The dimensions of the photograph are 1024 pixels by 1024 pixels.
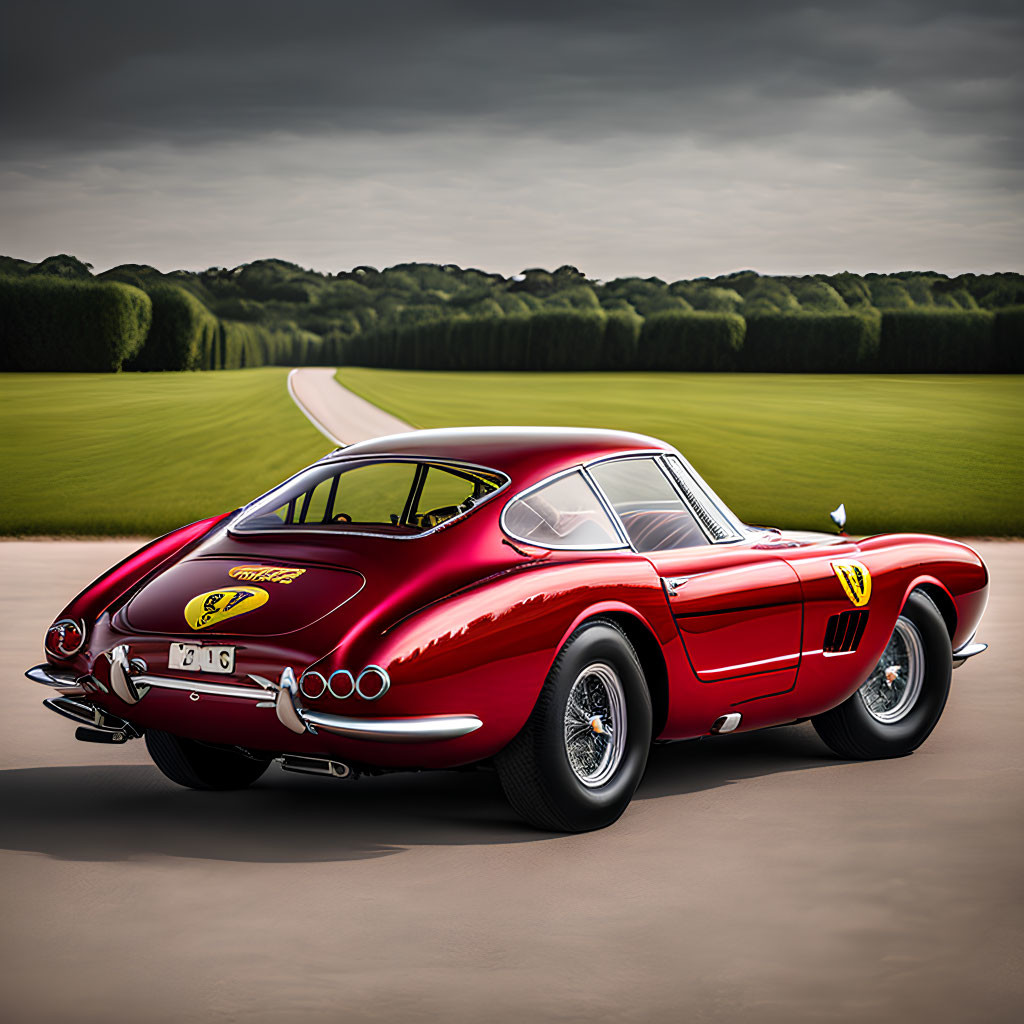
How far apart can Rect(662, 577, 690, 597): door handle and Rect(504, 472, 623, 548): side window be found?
0.23 meters

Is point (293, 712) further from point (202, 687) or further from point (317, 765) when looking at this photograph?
point (202, 687)

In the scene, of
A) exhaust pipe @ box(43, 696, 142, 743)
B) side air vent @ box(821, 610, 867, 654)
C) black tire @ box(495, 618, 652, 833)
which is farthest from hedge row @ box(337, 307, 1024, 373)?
exhaust pipe @ box(43, 696, 142, 743)

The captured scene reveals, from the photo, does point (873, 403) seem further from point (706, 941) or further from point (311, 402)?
point (706, 941)

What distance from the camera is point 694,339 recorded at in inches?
4198

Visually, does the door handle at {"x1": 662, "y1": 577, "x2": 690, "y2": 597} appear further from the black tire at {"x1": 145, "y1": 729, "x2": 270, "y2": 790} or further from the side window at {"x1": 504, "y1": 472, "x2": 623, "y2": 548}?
the black tire at {"x1": 145, "y1": 729, "x2": 270, "y2": 790}

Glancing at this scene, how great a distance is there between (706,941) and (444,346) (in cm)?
13811

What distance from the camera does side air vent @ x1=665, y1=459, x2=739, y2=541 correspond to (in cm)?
683

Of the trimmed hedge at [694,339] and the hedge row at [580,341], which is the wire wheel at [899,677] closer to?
the trimmed hedge at [694,339]

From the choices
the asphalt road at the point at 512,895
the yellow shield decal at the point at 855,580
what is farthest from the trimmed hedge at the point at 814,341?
the asphalt road at the point at 512,895

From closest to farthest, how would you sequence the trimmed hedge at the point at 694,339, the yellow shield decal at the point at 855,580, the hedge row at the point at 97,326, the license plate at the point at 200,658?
the license plate at the point at 200,658 → the yellow shield decal at the point at 855,580 → the hedge row at the point at 97,326 → the trimmed hedge at the point at 694,339

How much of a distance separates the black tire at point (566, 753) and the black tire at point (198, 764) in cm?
138

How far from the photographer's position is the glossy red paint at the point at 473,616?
546 cm

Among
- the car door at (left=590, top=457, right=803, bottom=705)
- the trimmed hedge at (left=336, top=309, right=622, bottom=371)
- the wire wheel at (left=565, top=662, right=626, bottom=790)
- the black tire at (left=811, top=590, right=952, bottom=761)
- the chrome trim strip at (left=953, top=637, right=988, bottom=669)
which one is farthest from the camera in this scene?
the trimmed hedge at (left=336, top=309, right=622, bottom=371)

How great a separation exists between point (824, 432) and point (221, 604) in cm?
4250
